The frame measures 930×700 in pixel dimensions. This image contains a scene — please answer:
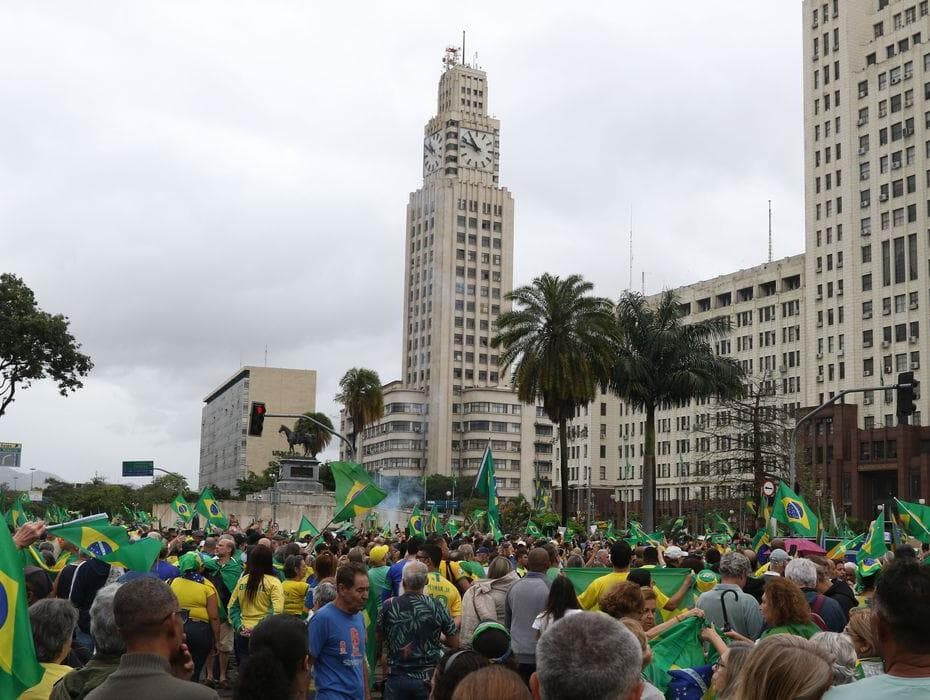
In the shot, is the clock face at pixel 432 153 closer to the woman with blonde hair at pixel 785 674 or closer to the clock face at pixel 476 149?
the clock face at pixel 476 149

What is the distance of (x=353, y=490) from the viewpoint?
22453 mm

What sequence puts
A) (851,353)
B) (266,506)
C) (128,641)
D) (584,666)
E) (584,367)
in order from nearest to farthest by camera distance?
(584,666), (128,641), (584,367), (266,506), (851,353)

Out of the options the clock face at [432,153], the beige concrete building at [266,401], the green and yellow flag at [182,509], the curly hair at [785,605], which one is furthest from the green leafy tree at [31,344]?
the beige concrete building at [266,401]

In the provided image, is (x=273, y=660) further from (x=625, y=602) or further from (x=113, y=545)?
(x=113, y=545)

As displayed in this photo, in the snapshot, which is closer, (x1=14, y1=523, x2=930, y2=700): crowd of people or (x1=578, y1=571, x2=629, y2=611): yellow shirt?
(x1=14, y1=523, x2=930, y2=700): crowd of people

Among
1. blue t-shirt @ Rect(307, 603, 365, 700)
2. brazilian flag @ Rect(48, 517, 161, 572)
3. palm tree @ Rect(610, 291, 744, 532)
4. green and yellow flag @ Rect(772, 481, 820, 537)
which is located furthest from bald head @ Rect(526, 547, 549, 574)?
palm tree @ Rect(610, 291, 744, 532)

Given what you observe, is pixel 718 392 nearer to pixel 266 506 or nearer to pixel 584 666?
pixel 266 506

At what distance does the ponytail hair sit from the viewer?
4254 mm

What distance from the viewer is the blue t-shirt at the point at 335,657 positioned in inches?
309

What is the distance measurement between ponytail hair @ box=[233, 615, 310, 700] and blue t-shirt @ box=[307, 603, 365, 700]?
2865 millimetres

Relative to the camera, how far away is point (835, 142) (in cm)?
9294

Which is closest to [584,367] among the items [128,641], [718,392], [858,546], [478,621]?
[718,392]

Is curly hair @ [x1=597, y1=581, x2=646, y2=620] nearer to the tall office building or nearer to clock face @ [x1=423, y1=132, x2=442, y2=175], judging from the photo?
the tall office building

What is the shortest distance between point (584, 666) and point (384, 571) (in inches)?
377
